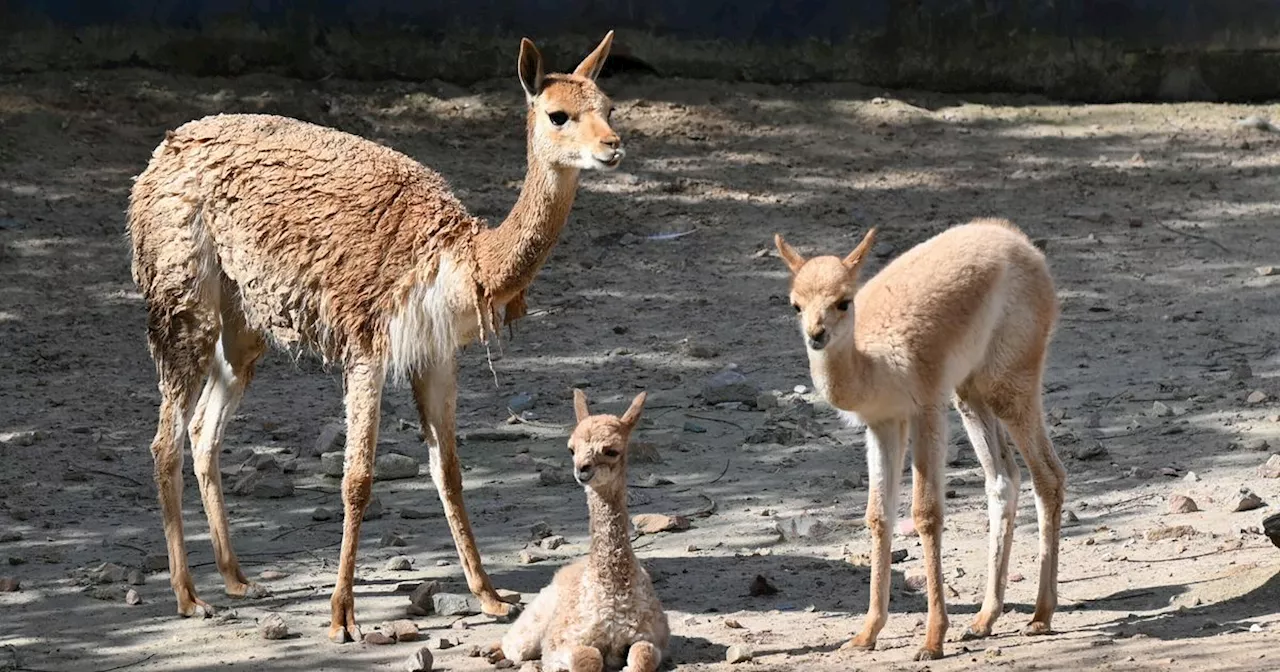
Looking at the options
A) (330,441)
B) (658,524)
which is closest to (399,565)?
(658,524)

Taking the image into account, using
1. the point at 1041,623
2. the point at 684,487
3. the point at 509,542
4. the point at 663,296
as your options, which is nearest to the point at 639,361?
the point at 663,296

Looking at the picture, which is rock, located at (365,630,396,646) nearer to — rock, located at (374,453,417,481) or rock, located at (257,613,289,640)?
rock, located at (257,613,289,640)

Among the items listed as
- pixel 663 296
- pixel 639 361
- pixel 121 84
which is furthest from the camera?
pixel 121 84

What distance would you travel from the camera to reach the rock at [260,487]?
8.90 meters

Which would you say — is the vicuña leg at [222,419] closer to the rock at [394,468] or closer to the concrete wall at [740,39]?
the rock at [394,468]

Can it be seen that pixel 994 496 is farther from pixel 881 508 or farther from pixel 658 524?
pixel 658 524

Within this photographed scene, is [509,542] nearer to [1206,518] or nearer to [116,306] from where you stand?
[1206,518]

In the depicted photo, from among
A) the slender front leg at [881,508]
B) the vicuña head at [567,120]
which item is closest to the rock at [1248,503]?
the slender front leg at [881,508]

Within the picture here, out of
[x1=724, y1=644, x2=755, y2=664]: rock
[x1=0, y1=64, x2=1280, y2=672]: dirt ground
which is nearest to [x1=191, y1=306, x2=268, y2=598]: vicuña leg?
[x1=0, y1=64, x2=1280, y2=672]: dirt ground

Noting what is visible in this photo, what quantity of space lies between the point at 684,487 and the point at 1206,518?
242 centimetres

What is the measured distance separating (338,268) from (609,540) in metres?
1.76

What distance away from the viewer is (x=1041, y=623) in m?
6.66

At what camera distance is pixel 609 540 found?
20.8 feet

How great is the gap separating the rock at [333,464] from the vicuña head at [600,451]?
2.98 m
